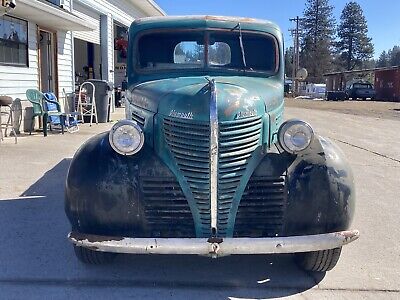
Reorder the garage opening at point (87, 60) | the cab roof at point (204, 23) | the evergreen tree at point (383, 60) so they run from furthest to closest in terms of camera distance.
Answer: the evergreen tree at point (383, 60) → the garage opening at point (87, 60) → the cab roof at point (204, 23)

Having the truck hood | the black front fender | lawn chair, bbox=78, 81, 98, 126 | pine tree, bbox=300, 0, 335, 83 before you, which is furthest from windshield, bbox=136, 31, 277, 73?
pine tree, bbox=300, 0, 335, 83

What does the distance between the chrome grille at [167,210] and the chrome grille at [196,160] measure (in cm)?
10

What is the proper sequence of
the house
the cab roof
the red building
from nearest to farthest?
the cab roof < the house < the red building

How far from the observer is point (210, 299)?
3.45 m

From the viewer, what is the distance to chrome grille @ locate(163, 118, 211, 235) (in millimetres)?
3385

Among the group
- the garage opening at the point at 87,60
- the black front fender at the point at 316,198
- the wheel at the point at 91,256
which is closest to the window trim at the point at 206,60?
the black front fender at the point at 316,198

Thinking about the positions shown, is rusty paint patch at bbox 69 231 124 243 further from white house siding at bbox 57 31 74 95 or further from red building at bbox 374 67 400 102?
red building at bbox 374 67 400 102

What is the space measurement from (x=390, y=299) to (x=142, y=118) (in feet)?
8.05

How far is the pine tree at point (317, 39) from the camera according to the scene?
7969 centimetres

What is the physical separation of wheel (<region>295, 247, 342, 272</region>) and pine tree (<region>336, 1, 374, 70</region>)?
276ft

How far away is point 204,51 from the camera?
4816 millimetres

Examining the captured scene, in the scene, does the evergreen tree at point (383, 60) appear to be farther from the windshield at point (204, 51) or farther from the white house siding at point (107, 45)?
the windshield at point (204, 51)

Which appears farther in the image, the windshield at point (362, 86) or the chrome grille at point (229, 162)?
the windshield at point (362, 86)

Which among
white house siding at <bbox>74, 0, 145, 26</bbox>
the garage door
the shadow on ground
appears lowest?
the shadow on ground
